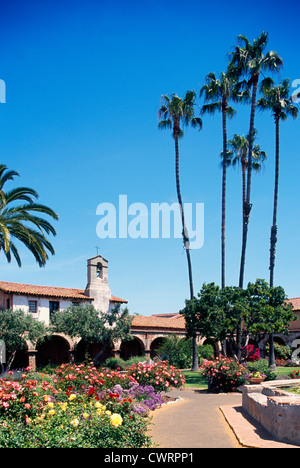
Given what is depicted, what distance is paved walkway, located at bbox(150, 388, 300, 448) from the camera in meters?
8.41

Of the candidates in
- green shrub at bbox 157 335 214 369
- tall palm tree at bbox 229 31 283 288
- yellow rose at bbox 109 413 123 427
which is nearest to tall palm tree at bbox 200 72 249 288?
tall palm tree at bbox 229 31 283 288

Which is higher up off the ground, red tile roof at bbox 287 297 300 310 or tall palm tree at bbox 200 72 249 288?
tall palm tree at bbox 200 72 249 288

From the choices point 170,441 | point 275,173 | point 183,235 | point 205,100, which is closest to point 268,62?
point 205,100

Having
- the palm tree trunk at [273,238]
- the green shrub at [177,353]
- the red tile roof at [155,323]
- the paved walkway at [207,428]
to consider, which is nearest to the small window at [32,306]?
the red tile roof at [155,323]

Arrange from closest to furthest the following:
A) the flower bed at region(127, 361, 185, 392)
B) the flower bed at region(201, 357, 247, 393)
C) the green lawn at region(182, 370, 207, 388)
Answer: the flower bed at region(127, 361, 185, 392) < the flower bed at region(201, 357, 247, 393) < the green lawn at region(182, 370, 207, 388)

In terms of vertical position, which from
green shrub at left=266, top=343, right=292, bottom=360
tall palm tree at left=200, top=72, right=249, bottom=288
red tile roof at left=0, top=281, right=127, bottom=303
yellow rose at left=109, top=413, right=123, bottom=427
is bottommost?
green shrub at left=266, top=343, right=292, bottom=360

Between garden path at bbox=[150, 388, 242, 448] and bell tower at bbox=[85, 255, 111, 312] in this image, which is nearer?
garden path at bbox=[150, 388, 242, 448]

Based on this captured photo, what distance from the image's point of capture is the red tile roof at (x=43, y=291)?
108 ft

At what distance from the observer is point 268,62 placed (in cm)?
2786

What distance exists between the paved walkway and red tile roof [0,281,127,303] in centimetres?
2072

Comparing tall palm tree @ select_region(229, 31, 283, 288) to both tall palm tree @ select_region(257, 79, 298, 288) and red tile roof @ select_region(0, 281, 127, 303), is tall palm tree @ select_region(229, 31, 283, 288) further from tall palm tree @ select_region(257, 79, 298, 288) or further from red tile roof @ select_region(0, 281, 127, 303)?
red tile roof @ select_region(0, 281, 127, 303)

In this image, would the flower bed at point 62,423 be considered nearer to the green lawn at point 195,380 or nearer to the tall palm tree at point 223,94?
the green lawn at point 195,380
